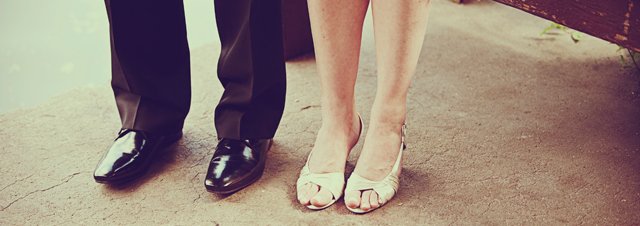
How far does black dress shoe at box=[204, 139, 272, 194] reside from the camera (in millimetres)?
1176

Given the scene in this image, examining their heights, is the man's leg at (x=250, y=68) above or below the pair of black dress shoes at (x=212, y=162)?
above

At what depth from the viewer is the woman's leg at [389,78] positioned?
1041 mm

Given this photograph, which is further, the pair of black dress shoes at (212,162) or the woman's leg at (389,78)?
the pair of black dress shoes at (212,162)

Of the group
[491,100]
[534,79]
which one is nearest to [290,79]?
[491,100]

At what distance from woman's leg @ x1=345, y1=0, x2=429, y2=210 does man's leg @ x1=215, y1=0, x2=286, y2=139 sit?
0.60 ft

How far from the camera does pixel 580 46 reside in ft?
5.91

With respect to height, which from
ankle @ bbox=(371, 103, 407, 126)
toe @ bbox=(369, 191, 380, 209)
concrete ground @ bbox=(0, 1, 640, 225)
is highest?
ankle @ bbox=(371, 103, 407, 126)

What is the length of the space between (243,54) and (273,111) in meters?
0.15

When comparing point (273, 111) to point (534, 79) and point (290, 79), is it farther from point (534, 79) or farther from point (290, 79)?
point (534, 79)

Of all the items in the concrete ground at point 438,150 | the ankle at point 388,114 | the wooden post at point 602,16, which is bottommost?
the concrete ground at point 438,150

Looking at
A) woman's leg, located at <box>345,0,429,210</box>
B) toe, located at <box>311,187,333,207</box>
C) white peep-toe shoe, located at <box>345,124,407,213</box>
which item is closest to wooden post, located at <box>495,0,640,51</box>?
woman's leg, located at <box>345,0,429,210</box>

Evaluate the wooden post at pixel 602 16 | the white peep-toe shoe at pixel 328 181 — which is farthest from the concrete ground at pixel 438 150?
the wooden post at pixel 602 16

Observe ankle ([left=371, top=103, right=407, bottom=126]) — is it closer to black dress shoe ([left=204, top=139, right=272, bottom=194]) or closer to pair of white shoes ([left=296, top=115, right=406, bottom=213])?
pair of white shoes ([left=296, top=115, right=406, bottom=213])

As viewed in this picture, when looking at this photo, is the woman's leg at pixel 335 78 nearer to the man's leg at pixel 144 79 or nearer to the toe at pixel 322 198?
the toe at pixel 322 198
